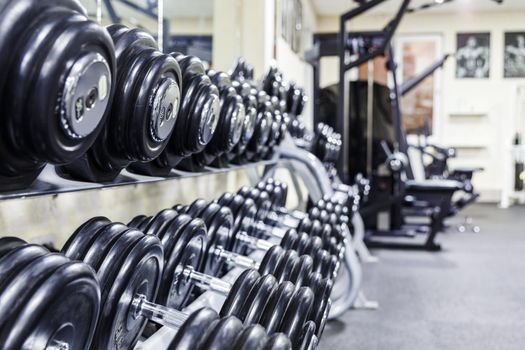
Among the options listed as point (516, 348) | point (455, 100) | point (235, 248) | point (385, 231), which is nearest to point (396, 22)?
point (385, 231)

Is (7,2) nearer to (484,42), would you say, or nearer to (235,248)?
(235,248)

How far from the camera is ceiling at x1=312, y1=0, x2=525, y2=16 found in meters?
6.20

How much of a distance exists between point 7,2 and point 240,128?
0.90 m

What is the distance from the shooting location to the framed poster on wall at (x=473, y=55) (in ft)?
21.9

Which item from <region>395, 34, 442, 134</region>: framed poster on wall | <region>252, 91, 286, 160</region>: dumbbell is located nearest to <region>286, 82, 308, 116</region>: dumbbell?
<region>252, 91, 286, 160</region>: dumbbell

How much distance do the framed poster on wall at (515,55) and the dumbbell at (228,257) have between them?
630 cm

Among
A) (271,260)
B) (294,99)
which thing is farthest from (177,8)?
(271,260)

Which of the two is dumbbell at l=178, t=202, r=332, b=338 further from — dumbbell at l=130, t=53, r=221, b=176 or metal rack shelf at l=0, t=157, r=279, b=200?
metal rack shelf at l=0, t=157, r=279, b=200

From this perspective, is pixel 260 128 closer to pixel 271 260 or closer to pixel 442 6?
pixel 271 260

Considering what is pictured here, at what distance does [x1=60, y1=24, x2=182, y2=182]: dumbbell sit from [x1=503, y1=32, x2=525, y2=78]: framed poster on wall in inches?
266

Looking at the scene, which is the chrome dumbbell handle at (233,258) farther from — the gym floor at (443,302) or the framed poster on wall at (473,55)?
the framed poster on wall at (473,55)

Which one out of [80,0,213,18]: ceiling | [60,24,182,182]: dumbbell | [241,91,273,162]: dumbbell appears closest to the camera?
[60,24,182,182]: dumbbell

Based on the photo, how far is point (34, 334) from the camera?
57cm

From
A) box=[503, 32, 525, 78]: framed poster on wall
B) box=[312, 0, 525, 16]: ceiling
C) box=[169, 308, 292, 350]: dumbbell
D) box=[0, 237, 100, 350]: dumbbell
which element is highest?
box=[312, 0, 525, 16]: ceiling
